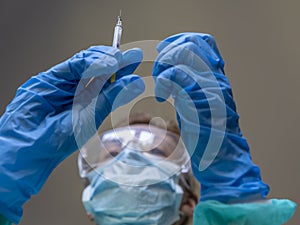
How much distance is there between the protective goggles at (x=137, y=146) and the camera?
5.41ft

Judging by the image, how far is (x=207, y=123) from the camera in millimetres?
1220

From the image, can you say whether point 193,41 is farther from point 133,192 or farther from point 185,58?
point 133,192

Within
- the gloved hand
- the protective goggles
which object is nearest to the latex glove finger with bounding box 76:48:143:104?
the protective goggles

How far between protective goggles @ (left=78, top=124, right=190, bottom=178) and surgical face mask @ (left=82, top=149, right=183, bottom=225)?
30 mm

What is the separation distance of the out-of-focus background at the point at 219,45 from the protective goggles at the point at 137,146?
406mm

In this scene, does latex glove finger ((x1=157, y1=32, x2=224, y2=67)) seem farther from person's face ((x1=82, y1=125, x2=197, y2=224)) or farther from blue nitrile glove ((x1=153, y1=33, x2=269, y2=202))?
person's face ((x1=82, y1=125, x2=197, y2=224))

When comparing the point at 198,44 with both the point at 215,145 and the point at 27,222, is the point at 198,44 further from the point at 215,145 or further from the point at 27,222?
the point at 27,222

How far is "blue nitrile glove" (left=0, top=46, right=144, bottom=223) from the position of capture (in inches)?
49.5

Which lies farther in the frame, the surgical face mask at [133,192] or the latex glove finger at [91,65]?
the surgical face mask at [133,192]

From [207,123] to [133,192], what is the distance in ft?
1.47

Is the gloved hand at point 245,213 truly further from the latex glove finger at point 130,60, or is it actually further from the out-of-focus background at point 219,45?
the out-of-focus background at point 219,45

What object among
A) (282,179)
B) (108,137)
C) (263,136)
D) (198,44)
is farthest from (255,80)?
(198,44)

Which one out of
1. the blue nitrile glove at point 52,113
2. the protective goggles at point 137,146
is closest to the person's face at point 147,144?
the protective goggles at point 137,146

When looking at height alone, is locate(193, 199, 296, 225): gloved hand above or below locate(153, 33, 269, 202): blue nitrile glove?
below
